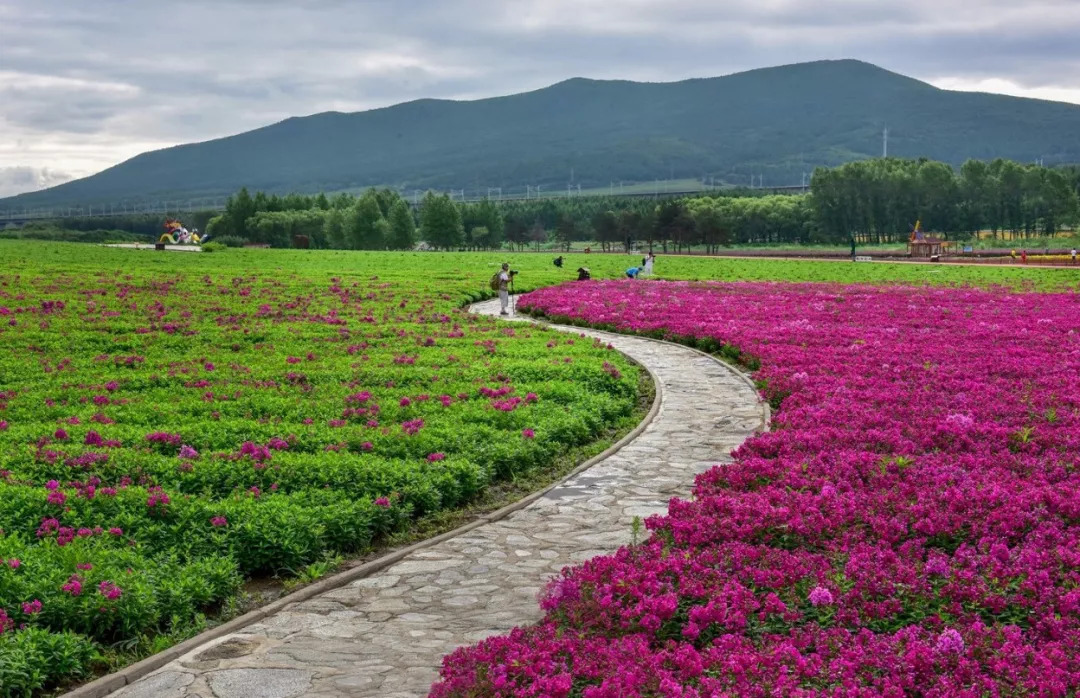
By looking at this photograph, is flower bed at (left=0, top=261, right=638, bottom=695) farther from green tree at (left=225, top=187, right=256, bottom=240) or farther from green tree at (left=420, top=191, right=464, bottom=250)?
green tree at (left=225, top=187, right=256, bottom=240)

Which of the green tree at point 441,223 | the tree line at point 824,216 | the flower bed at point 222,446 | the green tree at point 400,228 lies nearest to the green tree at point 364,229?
the tree line at point 824,216

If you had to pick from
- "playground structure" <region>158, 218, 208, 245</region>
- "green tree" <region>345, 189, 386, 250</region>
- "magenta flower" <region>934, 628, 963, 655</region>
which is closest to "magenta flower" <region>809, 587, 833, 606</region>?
"magenta flower" <region>934, 628, 963, 655</region>

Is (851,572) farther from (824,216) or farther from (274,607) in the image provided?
(824,216)

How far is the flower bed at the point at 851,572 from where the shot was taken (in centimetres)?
693

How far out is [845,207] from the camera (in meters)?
159

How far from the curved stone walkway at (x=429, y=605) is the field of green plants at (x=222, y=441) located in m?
0.82

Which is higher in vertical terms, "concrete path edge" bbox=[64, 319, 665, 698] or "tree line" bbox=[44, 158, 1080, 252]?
"tree line" bbox=[44, 158, 1080, 252]

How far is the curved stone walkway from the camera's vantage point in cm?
751

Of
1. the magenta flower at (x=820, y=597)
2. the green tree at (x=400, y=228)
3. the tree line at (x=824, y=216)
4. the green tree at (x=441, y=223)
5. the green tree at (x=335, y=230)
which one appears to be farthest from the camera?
the green tree at (x=335, y=230)

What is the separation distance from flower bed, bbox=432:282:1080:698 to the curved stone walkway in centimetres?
64

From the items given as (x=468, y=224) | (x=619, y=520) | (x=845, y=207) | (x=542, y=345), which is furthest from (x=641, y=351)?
(x=468, y=224)

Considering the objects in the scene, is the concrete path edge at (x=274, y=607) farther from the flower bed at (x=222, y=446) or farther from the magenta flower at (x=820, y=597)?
the magenta flower at (x=820, y=597)

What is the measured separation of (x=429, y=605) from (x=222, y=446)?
18.8 ft

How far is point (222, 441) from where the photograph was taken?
13656 millimetres
